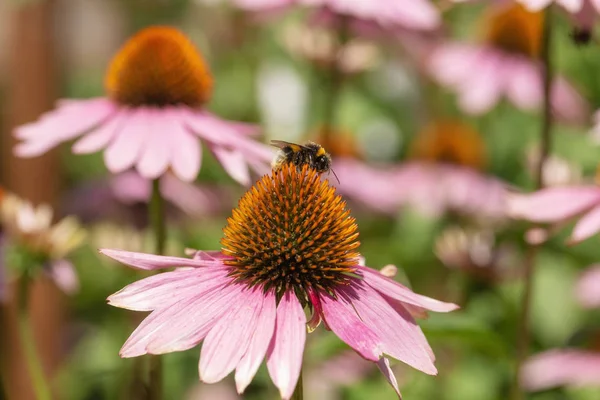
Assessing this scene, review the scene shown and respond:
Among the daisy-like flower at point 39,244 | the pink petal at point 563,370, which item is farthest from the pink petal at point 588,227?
the daisy-like flower at point 39,244

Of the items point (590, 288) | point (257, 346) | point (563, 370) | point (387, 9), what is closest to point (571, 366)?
point (563, 370)

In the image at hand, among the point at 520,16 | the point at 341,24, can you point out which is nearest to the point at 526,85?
the point at 520,16

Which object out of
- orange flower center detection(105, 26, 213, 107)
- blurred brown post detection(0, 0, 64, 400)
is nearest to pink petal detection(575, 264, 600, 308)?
orange flower center detection(105, 26, 213, 107)

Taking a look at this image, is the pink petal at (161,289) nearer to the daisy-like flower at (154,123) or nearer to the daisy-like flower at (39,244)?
the daisy-like flower at (154,123)

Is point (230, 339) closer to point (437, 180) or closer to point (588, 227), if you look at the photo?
point (588, 227)

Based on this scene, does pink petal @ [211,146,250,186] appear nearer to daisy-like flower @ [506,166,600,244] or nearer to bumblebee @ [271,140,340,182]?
bumblebee @ [271,140,340,182]
